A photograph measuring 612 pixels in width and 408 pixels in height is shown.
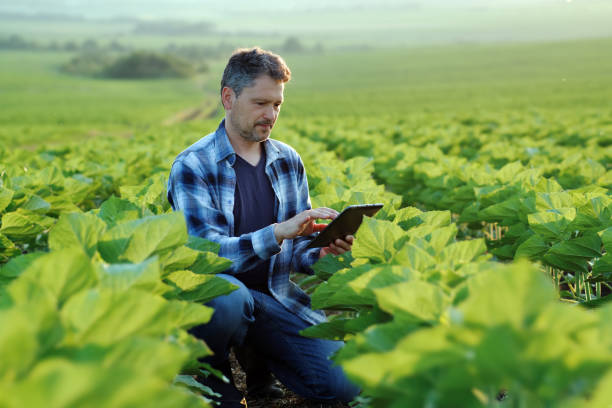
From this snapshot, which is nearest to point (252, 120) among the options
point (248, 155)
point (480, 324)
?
point (248, 155)

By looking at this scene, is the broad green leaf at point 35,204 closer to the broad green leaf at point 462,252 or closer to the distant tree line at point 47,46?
the broad green leaf at point 462,252

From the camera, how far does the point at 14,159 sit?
707cm

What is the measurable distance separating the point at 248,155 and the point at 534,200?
162 cm

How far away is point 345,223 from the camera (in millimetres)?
2402

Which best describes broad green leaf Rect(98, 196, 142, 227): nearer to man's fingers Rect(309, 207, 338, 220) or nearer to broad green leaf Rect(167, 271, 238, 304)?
broad green leaf Rect(167, 271, 238, 304)

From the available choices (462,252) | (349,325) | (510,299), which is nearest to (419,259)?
(462,252)

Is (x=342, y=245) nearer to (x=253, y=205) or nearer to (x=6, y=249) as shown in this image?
(x=253, y=205)

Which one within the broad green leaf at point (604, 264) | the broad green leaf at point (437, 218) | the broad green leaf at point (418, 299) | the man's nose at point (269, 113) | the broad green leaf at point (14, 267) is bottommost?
the broad green leaf at point (604, 264)

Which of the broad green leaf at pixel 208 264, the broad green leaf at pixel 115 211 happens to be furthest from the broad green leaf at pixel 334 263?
the broad green leaf at pixel 115 211

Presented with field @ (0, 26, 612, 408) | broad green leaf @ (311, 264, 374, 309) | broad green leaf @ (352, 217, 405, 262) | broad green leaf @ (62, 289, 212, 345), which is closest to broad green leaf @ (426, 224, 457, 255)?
field @ (0, 26, 612, 408)

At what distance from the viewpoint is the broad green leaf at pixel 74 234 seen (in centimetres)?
159

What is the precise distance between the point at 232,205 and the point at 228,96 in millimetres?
613

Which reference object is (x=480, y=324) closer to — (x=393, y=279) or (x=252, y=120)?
(x=393, y=279)

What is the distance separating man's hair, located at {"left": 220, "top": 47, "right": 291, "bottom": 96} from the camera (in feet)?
9.55
